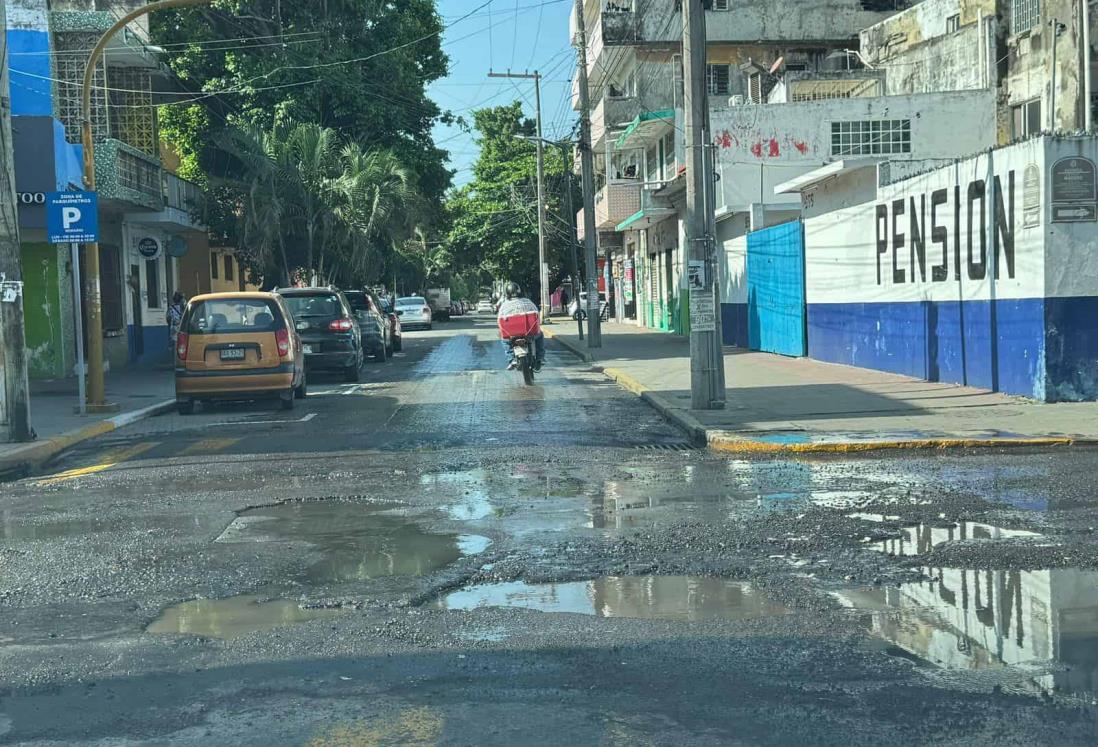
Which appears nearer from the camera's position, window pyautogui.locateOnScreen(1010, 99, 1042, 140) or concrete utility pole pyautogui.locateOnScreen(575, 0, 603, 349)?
window pyautogui.locateOnScreen(1010, 99, 1042, 140)

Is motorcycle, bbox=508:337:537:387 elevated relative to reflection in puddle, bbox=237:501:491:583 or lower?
elevated

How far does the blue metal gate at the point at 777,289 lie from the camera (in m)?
24.1

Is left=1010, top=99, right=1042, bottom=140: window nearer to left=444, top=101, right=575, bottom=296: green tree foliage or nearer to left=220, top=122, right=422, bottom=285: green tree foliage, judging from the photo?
left=220, top=122, right=422, bottom=285: green tree foliage

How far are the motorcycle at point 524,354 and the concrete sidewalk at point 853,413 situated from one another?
5.48ft

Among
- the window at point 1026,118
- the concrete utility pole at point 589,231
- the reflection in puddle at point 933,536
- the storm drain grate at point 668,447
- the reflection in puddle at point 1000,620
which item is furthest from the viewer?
the concrete utility pole at point 589,231

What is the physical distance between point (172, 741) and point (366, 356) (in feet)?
85.2

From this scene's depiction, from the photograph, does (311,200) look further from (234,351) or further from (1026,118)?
(1026,118)

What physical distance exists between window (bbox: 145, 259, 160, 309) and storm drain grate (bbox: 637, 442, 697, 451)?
22.2m

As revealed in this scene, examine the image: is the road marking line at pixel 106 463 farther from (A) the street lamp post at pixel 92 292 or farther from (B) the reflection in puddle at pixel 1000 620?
(B) the reflection in puddle at pixel 1000 620

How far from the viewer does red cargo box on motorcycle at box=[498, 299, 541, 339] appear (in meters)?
20.3

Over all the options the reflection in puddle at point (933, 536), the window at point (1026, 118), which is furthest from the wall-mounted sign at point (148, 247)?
the reflection in puddle at point (933, 536)

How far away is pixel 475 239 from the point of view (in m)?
68.4

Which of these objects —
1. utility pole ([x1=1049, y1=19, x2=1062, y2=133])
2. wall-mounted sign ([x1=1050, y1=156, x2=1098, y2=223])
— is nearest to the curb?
wall-mounted sign ([x1=1050, y1=156, x2=1098, y2=223])

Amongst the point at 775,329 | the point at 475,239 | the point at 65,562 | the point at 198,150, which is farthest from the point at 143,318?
the point at 475,239
